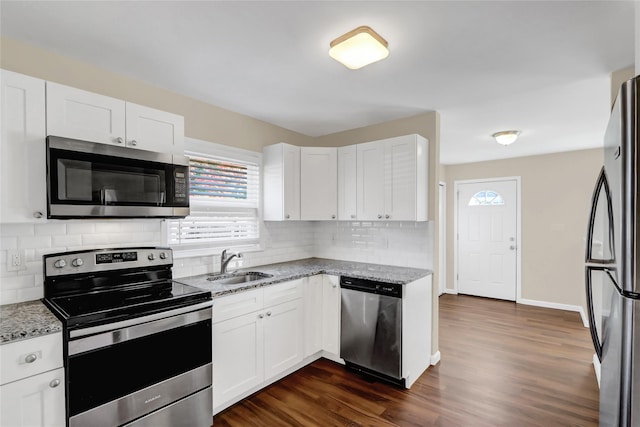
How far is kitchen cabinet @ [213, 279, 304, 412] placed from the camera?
2246 millimetres

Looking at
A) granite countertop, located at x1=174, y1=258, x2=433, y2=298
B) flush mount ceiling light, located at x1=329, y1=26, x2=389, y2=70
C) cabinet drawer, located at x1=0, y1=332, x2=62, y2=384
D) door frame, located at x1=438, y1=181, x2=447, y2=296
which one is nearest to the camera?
cabinet drawer, located at x1=0, y1=332, x2=62, y2=384

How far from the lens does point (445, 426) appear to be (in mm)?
2180

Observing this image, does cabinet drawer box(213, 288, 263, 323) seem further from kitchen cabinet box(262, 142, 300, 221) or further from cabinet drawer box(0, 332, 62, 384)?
kitchen cabinet box(262, 142, 300, 221)

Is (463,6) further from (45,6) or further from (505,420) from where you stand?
(505,420)

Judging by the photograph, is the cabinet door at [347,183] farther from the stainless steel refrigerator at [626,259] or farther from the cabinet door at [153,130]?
the stainless steel refrigerator at [626,259]

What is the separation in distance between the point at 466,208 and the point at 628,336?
5158 mm

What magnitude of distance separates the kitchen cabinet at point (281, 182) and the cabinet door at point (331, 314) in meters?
0.81

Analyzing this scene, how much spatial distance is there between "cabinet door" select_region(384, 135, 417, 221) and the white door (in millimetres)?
3346

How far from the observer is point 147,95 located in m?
2.47

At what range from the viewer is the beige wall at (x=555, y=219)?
470cm

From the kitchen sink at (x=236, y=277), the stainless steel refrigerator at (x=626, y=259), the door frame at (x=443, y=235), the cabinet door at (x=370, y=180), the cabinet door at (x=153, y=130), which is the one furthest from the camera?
the door frame at (x=443, y=235)

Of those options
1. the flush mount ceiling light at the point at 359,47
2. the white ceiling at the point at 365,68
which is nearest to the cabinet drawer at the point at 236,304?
the white ceiling at the point at 365,68

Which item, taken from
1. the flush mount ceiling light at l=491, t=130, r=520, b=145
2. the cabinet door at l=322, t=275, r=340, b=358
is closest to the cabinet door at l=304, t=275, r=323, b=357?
the cabinet door at l=322, t=275, r=340, b=358

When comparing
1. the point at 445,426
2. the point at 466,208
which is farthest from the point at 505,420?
the point at 466,208
